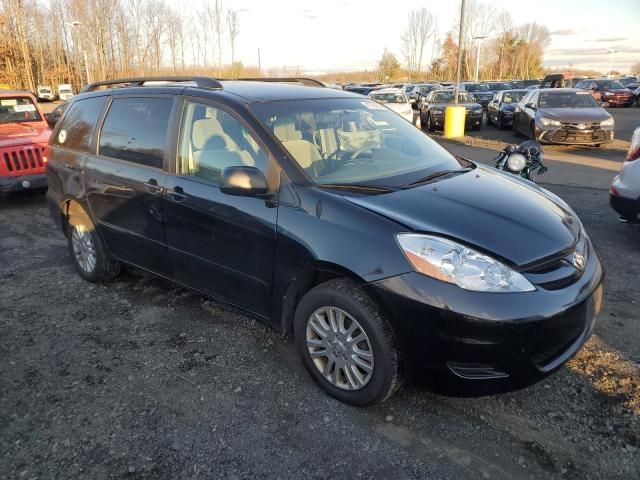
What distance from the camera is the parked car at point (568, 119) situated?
1272cm

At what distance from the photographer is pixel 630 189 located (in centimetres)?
504

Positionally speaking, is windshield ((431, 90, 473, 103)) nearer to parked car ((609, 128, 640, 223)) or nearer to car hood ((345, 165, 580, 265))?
parked car ((609, 128, 640, 223))

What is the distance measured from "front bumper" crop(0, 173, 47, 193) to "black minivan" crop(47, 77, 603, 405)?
4.27 m

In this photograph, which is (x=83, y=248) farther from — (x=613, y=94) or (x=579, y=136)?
(x=613, y=94)

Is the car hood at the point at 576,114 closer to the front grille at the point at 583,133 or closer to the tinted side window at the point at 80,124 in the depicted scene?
the front grille at the point at 583,133

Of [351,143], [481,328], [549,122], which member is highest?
[351,143]

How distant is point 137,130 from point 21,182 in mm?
5035

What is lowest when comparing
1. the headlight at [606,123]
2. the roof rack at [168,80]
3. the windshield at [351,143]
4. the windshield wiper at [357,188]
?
the headlight at [606,123]

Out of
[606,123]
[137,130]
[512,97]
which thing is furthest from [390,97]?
[137,130]

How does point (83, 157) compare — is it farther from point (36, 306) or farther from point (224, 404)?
point (224, 404)

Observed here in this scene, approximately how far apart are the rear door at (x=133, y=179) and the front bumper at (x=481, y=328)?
201cm

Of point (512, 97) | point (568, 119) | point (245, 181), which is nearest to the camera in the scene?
point (245, 181)

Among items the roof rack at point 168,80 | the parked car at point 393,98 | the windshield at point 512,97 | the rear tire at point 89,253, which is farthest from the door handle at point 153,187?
the windshield at point 512,97

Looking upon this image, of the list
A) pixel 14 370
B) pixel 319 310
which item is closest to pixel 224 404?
pixel 319 310
